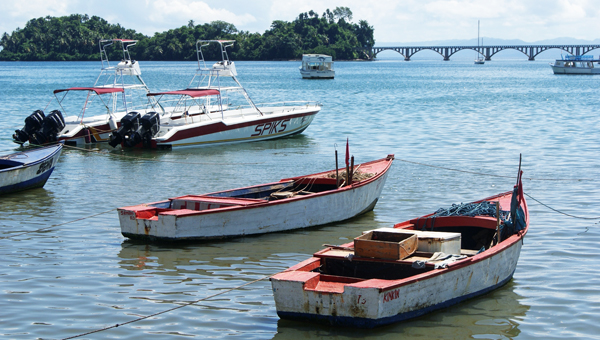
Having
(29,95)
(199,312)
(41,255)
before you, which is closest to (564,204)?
(199,312)

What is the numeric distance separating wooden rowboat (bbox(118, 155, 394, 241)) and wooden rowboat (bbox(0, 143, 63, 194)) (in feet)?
19.1

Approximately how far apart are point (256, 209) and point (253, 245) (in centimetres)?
72

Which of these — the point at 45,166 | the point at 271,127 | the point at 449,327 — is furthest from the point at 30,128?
A: the point at 449,327

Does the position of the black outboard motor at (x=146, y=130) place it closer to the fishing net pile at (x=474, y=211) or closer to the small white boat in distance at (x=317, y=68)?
the fishing net pile at (x=474, y=211)

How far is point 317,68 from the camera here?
91125 mm

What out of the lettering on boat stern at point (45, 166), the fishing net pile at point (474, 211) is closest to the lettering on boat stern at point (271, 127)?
the lettering on boat stern at point (45, 166)

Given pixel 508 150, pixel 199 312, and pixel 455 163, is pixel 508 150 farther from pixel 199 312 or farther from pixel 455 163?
pixel 199 312

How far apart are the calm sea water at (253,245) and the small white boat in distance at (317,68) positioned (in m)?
62.1

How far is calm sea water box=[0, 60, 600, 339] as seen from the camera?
859 centimetres

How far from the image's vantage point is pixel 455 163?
21781 millimetres

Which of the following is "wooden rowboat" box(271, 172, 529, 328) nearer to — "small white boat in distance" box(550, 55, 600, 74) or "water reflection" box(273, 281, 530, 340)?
"water reflection" box(273, 281, 530, 340)

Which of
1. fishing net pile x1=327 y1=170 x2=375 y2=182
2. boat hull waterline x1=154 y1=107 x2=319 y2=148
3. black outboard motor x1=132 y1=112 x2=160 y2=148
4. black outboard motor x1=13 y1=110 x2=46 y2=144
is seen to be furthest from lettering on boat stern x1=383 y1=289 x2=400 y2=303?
black outboard motor x1=13 y1=110 x2=46 y2=144

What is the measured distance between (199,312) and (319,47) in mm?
192566

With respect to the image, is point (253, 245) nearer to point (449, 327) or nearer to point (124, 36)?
point (449, 327)
